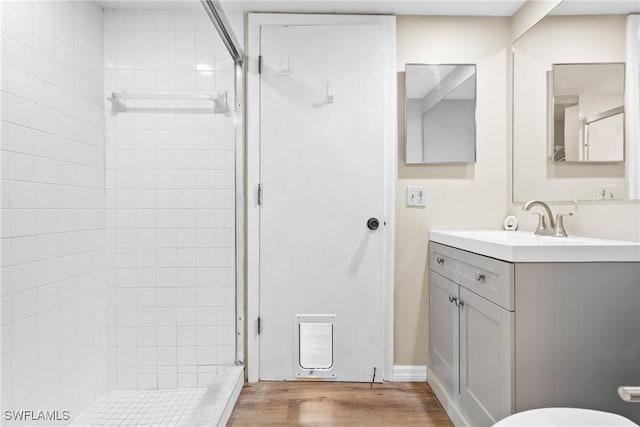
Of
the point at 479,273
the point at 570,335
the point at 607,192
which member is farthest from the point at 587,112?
the point at 570,335

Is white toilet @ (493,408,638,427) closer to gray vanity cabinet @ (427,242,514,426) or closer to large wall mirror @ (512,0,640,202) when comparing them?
gray vanity cabinet @ (427,242,514,426)

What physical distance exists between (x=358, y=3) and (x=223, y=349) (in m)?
2.02

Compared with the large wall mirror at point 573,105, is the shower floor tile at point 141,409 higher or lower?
lower

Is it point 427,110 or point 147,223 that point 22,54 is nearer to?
point 147,223

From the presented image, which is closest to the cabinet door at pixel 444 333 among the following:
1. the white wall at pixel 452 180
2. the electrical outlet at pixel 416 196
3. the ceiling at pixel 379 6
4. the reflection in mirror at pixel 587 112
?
the white wall at pixel 452 180

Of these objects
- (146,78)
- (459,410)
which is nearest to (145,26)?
(146,78)

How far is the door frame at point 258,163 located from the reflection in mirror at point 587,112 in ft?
2.62

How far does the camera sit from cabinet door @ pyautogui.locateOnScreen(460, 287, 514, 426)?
1.43 m

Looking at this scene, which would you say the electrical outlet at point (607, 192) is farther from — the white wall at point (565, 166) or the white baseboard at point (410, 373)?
the white baseboard at point (410, 373)

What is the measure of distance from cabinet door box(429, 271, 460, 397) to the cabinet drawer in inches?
2.7

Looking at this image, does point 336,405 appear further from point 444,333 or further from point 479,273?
point 479,273

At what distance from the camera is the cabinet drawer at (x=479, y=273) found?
1.44 m

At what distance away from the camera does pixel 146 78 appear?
190cm

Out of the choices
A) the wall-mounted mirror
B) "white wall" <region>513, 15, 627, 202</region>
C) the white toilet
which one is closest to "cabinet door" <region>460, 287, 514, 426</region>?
the white toilet
